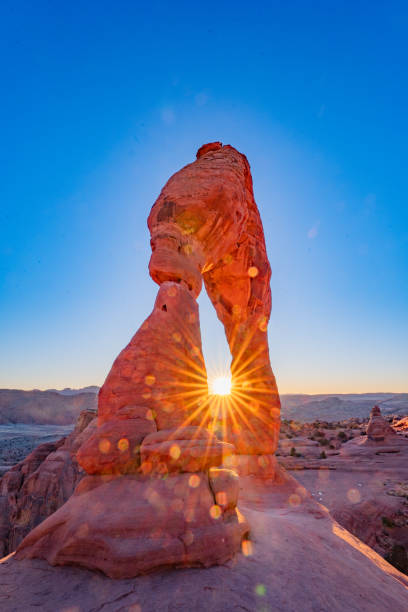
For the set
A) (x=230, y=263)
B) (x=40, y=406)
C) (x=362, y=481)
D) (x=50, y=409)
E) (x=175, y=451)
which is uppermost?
(x=230, y=263)

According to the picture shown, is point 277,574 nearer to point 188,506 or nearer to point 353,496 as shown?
point 188,506

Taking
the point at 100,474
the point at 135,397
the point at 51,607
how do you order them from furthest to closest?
the point at 135,397
the point at 100,474
the point at 51,607

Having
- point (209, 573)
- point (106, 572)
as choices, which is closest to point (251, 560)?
point (209, 573)

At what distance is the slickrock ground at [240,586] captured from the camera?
2.29 m

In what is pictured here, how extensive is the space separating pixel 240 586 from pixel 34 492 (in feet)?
38.5

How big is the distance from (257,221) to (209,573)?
11641mm

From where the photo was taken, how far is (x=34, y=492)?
36.2 feet

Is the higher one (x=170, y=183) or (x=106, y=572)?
(x=170, y=183)

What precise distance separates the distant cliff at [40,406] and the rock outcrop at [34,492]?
42.9 metres

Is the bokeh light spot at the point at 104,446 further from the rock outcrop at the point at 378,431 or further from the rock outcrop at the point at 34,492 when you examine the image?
the rock outcrop at the point at 378,431

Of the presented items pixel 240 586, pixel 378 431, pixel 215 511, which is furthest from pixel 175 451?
pixel 378 431

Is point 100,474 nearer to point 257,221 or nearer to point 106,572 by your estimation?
point 106,572

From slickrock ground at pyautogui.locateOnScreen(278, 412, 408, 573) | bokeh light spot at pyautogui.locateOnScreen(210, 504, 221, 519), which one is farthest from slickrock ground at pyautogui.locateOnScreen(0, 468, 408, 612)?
slickrock ground at pyautogui.locateOnScreen(278, 412, 408, 573)

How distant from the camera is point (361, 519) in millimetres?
9250
